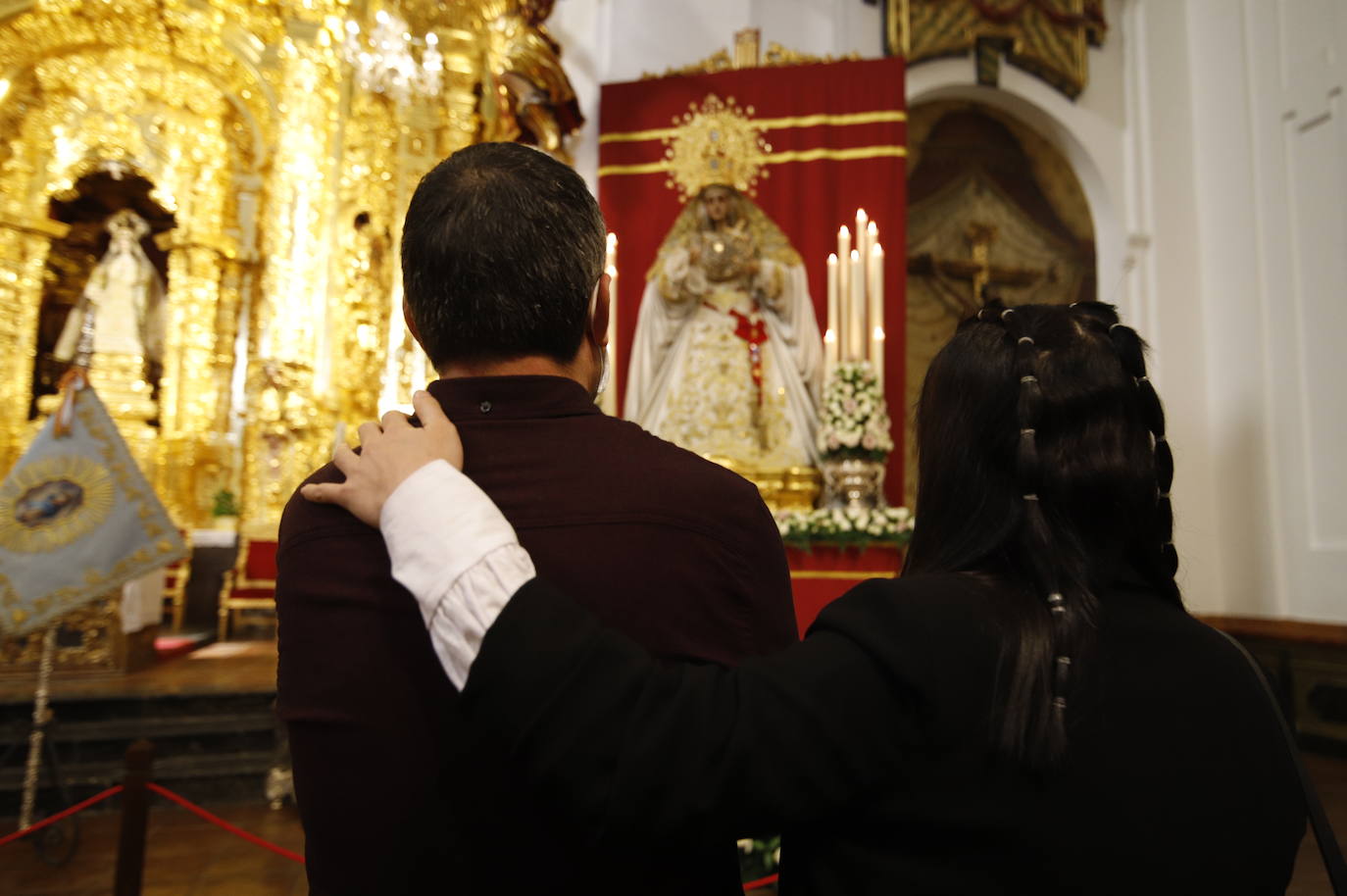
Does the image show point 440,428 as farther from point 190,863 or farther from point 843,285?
point 843,285

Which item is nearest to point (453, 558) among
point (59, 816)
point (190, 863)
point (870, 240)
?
point (59, 816)

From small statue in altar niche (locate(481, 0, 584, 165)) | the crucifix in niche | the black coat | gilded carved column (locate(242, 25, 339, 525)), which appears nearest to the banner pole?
gilded carved column (locate(242, 25, 339, 525))

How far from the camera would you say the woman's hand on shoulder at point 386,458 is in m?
0.86

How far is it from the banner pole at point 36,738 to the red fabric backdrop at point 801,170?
396 centimetres

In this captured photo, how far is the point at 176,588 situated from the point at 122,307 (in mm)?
2436

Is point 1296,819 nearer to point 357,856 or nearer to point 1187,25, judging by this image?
point 357,856

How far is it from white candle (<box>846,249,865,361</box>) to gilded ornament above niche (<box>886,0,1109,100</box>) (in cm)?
308

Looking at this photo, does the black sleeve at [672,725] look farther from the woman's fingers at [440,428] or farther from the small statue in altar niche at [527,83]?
the small statue in altar niche at [527,83]

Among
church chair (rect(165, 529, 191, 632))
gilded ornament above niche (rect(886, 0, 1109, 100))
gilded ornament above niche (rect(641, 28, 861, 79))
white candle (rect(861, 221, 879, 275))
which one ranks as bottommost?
church chair (rect(165, 529, 191, 632))

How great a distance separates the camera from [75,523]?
3.71 m

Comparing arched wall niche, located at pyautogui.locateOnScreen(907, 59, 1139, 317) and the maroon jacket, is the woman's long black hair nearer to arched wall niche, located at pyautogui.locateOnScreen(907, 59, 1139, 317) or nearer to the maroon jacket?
the maroon jacket

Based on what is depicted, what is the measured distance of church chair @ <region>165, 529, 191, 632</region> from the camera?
5.79 m

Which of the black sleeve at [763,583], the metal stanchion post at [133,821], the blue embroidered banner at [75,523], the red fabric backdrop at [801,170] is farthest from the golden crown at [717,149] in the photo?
the black sleeve at [763,583]

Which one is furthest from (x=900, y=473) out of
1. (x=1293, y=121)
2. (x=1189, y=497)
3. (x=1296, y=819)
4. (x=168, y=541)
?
(x=1296, y=819)
